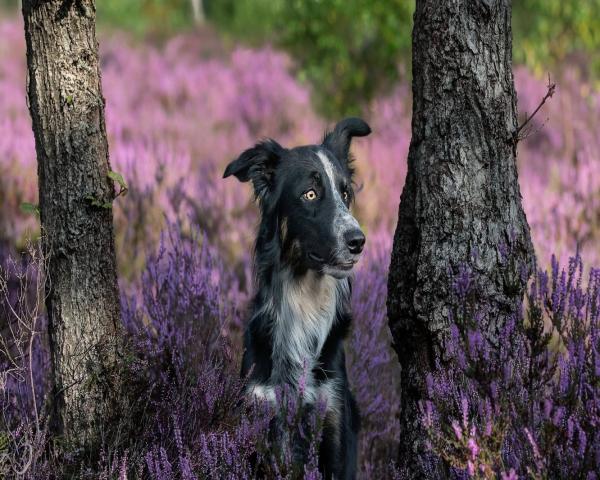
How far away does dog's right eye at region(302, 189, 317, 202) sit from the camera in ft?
11.6

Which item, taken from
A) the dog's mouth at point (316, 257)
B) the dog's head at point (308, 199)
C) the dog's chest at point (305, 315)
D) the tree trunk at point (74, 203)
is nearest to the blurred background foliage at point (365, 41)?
the dog's head at point (308, 199)

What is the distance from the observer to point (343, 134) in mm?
3883

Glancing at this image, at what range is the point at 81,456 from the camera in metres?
3.18

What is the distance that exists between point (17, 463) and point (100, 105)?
144 centimetres

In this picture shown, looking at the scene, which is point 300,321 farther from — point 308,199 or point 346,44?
point 346,44

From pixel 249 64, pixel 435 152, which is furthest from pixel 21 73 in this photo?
pixel 435 152

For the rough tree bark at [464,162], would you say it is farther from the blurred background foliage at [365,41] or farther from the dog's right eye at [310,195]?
the blurred background foliage at [365,41]

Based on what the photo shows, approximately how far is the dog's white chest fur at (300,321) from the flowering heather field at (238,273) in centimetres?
26

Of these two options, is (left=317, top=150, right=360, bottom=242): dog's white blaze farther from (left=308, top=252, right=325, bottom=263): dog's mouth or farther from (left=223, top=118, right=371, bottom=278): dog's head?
(left=308, top=252, right=325, bottom=263): dog's mouth

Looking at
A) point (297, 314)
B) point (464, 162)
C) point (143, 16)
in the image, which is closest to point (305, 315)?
point (297, 314)

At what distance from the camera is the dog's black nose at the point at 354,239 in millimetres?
3315

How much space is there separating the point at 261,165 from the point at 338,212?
50cm

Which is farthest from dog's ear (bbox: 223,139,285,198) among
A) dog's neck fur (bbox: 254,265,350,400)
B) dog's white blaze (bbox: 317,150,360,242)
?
dog's neck fur (bbox: 254,265,350,400)

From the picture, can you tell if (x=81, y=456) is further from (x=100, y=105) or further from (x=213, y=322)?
(x=100, y=105)
